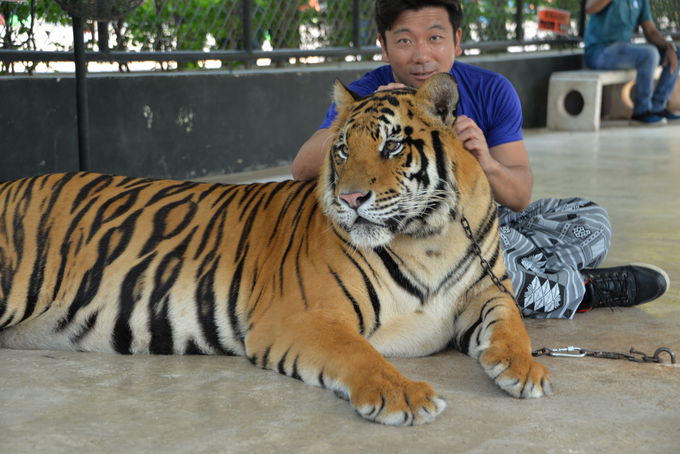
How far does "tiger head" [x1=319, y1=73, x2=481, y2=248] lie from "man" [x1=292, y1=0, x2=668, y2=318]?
1.27 feet

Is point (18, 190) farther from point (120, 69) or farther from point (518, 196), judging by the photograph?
point (120, 69)

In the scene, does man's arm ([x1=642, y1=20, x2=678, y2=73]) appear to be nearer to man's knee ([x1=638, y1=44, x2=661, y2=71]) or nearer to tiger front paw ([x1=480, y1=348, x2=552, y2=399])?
man's knee ([x1=638, y1=44, x2=661, y2=71])

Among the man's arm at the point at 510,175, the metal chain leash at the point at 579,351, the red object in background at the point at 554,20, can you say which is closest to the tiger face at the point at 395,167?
the metal chain leash at the point at 579,351

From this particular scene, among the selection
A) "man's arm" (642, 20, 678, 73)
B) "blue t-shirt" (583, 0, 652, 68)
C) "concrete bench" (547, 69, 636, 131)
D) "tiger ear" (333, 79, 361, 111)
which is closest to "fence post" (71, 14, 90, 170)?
"tiger ear" (333, 79, 361, 111)

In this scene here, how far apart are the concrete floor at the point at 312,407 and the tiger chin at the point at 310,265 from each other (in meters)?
0.07

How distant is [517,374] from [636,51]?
8028mm

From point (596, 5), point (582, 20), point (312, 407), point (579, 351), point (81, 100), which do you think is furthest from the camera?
point (582, 20)

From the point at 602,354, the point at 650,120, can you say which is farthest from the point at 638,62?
the point at 602,354

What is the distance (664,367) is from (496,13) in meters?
7.39

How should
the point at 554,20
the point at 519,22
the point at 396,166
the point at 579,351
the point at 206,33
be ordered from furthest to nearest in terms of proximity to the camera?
the point at 554,20 → the point at 519,22 → the point at 206,33 → the point at 579,351 → the point at 396,166

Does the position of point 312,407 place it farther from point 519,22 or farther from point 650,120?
point 650,120

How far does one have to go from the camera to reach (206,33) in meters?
6.71

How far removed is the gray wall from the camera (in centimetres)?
545

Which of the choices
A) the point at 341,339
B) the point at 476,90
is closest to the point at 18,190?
the point at 341,339
